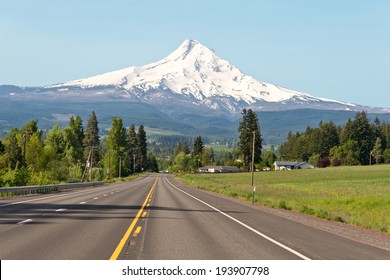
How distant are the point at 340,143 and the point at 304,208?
16007cm

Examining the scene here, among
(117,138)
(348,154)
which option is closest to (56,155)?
(117,138)

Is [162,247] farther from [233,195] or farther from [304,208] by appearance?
[233,195]

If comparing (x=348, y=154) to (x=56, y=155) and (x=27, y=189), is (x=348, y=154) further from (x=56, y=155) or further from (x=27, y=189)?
(x=27, y=189)

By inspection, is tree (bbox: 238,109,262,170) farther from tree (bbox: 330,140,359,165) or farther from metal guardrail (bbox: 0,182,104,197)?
metal guardrail (bbox: 0,182,104,197)

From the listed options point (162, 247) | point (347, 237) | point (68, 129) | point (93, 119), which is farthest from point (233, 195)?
point (93, 119)

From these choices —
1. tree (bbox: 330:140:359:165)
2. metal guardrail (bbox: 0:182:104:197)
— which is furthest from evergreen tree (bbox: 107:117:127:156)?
metal guardrail (bbox: 0:182:104:197)

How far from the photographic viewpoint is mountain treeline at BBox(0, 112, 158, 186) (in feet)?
237

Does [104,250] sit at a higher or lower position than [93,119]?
lower

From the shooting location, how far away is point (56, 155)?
114500 mm

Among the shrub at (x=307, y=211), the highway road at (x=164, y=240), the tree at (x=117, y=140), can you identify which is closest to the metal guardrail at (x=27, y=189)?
the highway road at (x=164, y=240)

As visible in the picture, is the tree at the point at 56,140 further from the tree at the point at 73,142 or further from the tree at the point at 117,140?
the tree at the point at 117,140

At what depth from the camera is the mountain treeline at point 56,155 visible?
2840 inches

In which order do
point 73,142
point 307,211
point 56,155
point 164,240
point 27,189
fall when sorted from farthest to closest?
point 73,142
point 56,155
point 27,189
point 307,211
point 164,240
